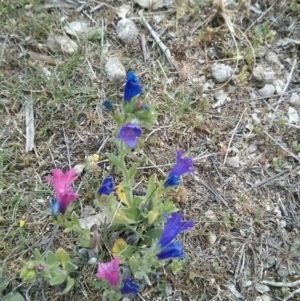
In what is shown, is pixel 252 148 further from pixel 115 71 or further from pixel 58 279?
pixel 58 279

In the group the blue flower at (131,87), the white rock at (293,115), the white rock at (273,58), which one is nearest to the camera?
the blue flower at (131,87)

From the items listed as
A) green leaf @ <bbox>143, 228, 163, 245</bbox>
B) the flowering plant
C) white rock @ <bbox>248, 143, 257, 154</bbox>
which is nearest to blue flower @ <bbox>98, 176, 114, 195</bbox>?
the flowering plant

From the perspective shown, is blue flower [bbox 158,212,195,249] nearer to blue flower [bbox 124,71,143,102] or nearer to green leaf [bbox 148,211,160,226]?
green leaf [bbox 148,211,160,226]

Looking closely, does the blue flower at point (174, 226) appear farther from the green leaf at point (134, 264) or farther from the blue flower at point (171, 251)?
the green leaf at point (134, 264)

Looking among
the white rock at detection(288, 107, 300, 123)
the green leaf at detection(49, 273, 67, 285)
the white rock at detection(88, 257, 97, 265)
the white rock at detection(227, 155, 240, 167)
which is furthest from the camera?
the white rock at detection(288, 107, 300, 123)

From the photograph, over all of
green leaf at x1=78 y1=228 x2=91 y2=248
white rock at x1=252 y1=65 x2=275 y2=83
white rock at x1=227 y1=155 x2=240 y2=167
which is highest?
green leaf at x1=78 y1=228 x2=91 y2=248

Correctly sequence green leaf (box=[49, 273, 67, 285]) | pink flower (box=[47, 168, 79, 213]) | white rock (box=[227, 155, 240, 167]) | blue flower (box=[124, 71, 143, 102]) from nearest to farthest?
blue flower (box=[124, 71, 143, 102]) < pink flower (box=[47, 168, 79, 213]) < green leaf (box=[49, 273, 67, 285]) < white rock (box=[227, 155, 240, 167])

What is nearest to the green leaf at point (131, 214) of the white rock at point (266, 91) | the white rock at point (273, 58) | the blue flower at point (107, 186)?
the blue flower at point (107, 186)
